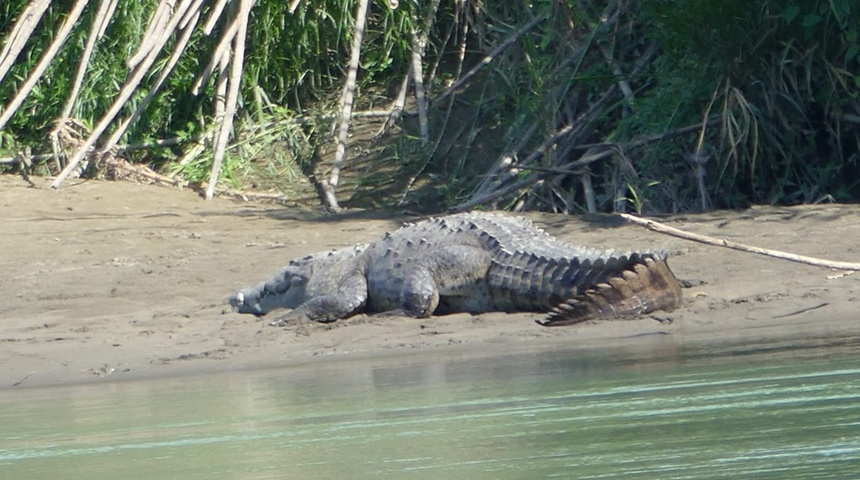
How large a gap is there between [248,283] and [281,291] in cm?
60

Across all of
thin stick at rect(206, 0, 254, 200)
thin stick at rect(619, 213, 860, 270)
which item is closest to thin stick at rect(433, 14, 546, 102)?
thin stick at rect(206, 0, 254, 200)

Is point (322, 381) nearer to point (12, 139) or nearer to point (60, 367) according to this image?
point (60, 367)

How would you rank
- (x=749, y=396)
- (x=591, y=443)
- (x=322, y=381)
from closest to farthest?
(x=591, y=443) → (x=749, y=396) → (x=322, y=381)

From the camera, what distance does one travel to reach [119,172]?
11.0 meters

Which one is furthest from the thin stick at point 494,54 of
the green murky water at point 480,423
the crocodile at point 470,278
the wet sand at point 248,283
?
the green murky water at point 480,423

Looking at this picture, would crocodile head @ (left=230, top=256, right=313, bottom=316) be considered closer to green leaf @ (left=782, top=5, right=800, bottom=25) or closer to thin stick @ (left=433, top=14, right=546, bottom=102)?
green leaf @ (left=782, top=5, right=800, bottom=25)

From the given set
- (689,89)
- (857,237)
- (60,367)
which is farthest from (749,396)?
(689,89)

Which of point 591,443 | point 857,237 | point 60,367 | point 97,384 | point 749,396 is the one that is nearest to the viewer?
point 591,443

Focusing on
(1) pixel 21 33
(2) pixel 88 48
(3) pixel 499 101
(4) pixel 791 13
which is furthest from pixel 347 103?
(4) pixel 791 13

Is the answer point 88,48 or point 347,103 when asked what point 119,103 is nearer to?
point 88,48

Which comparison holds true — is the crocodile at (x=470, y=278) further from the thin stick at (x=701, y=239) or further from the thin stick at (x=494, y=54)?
the thin stick at (x=494, y=54)

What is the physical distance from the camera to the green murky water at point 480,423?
3041 mm

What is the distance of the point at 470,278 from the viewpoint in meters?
7.06

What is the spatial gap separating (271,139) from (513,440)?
8.72 metres
